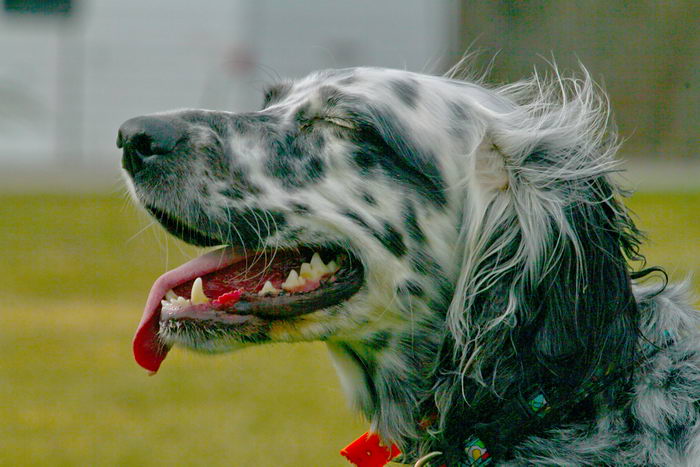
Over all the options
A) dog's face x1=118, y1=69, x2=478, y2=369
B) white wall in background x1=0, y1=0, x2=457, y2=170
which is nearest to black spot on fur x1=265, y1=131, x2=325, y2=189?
dog's face x1=118, y1=69, x2=478, y2=369

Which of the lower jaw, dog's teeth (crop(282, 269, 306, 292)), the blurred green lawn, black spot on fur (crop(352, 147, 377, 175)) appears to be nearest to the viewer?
the lower jaw

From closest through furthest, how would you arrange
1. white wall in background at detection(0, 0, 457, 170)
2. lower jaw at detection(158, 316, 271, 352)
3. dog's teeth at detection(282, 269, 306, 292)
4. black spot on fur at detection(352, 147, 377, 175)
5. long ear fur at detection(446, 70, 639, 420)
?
long ear fur at detection(446, 70, 639, 420), lower jaw at detection(158, 316, 271, 352), dog's teeth at detection(282, 269, 306, 292), black spot on fur at detection(352, 147, 377, 175), white wall in background at detection(0, 0, 457, 170)

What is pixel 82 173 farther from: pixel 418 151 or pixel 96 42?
pixel 418 151

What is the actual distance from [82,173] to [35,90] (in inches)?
193

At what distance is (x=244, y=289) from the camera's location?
365 centimetres

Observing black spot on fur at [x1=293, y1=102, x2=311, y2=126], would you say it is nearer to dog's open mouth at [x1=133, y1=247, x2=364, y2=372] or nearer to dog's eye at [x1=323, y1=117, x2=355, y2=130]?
dog's eye at [x1=323, y1=117, x2=355, y2=130]

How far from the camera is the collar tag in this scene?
3750 millimetres

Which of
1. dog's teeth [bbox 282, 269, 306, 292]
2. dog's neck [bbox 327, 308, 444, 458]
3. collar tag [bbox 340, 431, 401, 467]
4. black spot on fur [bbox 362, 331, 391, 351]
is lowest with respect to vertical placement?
collar tag [bbox 340, 431, 401, 467]

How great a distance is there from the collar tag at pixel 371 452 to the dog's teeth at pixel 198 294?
67 cm

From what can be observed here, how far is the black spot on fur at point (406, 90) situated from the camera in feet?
12.7

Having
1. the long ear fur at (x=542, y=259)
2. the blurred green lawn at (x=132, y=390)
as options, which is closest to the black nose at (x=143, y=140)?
the blurred green lawn at (x=132, y=390)

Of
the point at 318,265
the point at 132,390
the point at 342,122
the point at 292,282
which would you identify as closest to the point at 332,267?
the point at 318,265

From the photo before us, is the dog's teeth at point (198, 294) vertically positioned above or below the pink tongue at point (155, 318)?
above

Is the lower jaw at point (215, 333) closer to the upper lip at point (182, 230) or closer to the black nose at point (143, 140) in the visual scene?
the upper lip at point (182, 230)
